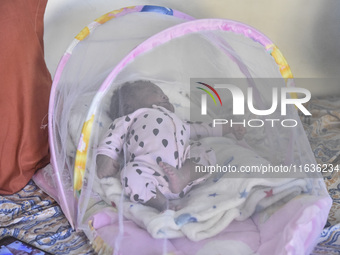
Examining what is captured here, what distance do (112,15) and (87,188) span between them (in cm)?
59

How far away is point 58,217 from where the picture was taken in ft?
5.47

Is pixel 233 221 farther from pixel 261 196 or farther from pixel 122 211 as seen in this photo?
pixel 122 211

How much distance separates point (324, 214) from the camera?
1.31m

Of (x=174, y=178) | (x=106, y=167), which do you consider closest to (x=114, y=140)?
(x=106, y=167)

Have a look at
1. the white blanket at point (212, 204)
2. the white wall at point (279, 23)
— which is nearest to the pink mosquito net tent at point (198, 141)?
the white blanket at point (212, 204)

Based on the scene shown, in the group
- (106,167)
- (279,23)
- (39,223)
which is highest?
(279,23)

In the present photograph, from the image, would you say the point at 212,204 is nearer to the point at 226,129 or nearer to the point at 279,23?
the point at 226,129

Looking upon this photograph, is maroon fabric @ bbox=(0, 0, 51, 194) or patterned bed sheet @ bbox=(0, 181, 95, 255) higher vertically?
maroon fabric @ bbox=(0, 0, 51, 194)

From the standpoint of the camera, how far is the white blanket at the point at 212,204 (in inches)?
53.1

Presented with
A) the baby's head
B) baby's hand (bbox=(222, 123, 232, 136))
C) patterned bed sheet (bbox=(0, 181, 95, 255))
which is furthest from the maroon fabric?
baby's hand (bbox=(222, 123, 232, 136))

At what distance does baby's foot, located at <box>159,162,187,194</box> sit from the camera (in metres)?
1.48

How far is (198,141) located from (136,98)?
26cm

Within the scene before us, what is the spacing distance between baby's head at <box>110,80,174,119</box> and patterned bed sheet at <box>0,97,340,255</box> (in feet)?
1.37

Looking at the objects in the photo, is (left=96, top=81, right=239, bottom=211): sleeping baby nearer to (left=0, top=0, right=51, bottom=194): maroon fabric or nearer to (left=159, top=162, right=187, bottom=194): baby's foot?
(left=159, top=162, right=187, bottom=194): baby's foot
